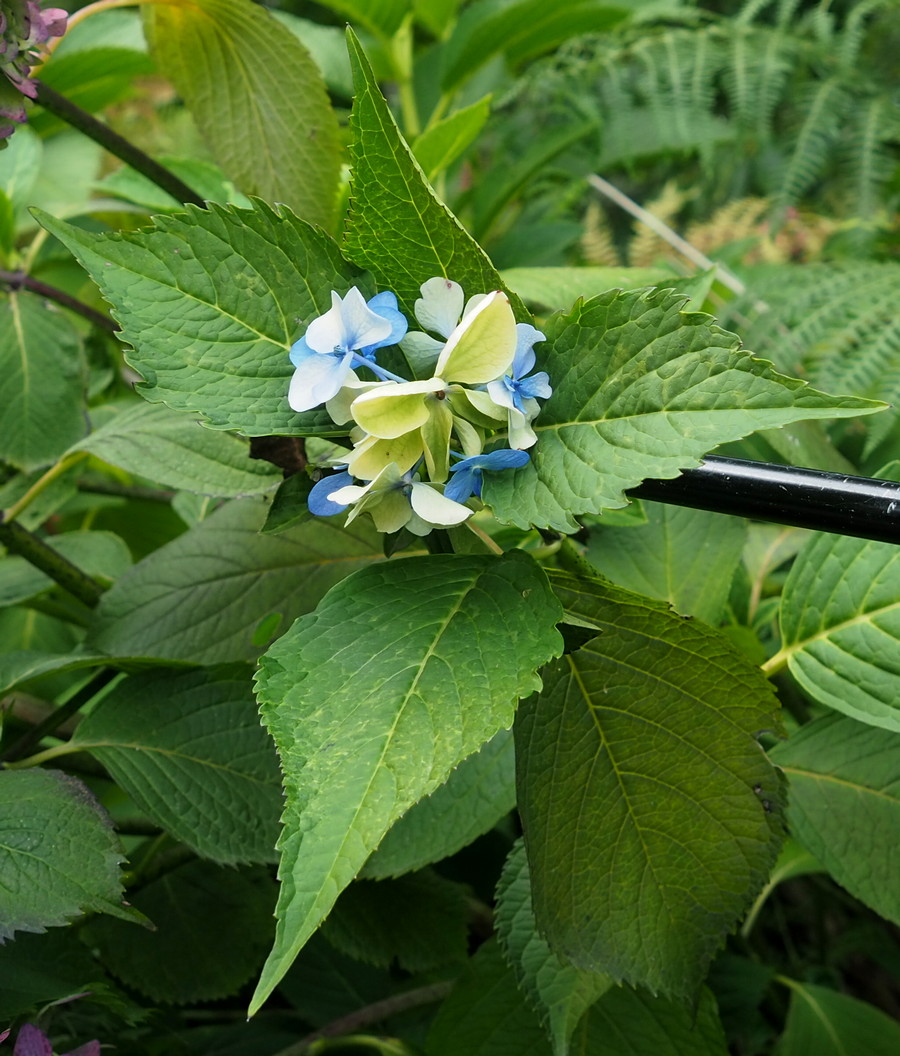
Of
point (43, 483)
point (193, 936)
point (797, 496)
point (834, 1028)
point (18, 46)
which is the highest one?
point (18, 46)

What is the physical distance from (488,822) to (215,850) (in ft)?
0.44

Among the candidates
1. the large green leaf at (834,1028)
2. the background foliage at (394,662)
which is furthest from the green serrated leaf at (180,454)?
the large green leaf at (834,1028)

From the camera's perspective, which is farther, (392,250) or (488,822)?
(488,822)

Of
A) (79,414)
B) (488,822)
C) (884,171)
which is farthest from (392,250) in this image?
(884,171)

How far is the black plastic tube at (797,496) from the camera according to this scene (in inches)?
11.1

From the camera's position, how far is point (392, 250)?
34 centimetres

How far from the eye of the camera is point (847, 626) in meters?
0.44

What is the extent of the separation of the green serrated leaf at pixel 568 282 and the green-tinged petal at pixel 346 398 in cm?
25

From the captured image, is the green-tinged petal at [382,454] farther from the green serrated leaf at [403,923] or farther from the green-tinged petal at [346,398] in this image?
the green serrated leaf at [403,923]

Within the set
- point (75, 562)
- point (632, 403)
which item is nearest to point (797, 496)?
point (632, 403)

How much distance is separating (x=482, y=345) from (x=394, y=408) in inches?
1.5

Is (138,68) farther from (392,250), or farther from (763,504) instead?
(763,504)

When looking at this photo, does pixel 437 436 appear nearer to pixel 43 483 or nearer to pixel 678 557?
pixel 678 557

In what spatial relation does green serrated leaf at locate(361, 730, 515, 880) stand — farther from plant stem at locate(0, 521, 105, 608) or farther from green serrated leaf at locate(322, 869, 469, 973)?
plant stem at locate(0, 521, 105, 608)
